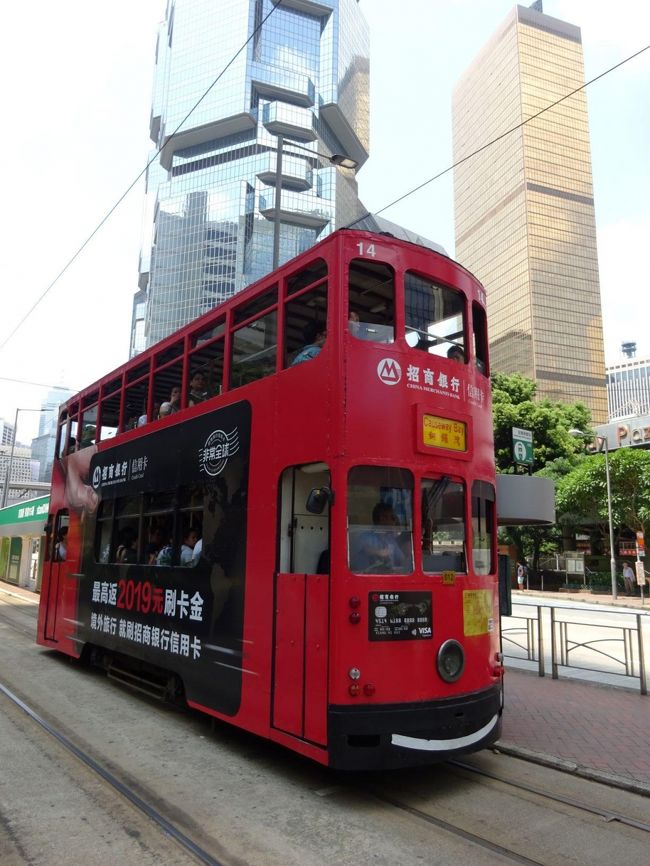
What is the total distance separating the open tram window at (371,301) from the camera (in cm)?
518

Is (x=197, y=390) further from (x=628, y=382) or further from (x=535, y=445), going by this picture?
(x=628, y=382)

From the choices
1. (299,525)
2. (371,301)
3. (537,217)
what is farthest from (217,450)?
(537,217)

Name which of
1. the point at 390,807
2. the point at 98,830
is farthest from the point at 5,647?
the point at 390,807

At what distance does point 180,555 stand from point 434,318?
12.0 ft

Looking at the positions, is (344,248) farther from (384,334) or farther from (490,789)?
(490,789)

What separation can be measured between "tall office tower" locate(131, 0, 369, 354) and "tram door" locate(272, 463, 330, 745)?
91242mm

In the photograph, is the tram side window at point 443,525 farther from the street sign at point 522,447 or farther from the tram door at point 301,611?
the street sign at point 522,447

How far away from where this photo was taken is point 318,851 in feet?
12.4

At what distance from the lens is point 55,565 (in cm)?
1057

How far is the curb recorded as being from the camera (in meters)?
5.08

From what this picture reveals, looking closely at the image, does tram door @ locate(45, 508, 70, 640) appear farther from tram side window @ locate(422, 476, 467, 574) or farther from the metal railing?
the metal railing

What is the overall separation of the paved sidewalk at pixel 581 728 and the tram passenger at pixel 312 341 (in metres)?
4.21

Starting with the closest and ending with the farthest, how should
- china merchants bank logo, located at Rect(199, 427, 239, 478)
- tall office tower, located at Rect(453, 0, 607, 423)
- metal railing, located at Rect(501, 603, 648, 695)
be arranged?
china merchants bank logo, located at Rect(199, 427, 239, 478)
metal railing, located at Rect(501, 603, 648, 695)
tall office tower, located at Rect(453, 0, 607, 423)

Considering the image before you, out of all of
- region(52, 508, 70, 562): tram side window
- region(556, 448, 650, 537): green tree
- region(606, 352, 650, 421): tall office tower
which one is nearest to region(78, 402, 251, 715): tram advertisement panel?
region(52, 508, 70, 562): tram side window
